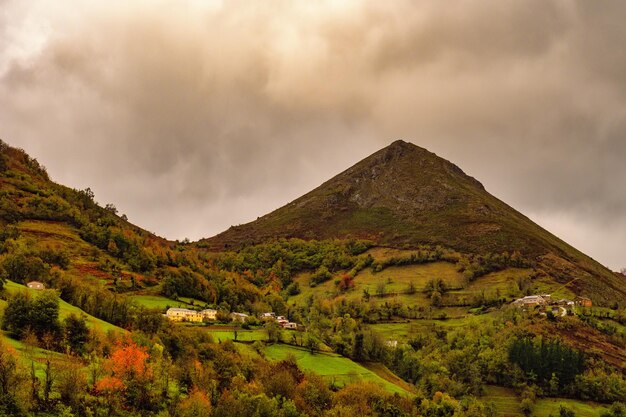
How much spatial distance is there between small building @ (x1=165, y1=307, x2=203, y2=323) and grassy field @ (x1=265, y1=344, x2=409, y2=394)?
30.5m

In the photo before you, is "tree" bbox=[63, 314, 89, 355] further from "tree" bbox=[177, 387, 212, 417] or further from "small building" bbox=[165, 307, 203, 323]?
"small building" bbox=[165, 307, 203, 323]

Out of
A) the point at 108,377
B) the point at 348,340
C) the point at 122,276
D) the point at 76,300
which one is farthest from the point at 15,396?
the point at 122,276

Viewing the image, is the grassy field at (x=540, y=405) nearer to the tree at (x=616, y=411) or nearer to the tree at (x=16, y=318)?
the tree at (x=616, y=411)

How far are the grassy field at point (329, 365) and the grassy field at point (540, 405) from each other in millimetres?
34633

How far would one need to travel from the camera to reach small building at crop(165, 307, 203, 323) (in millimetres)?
151000

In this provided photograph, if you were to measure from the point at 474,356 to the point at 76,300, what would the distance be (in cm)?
12105

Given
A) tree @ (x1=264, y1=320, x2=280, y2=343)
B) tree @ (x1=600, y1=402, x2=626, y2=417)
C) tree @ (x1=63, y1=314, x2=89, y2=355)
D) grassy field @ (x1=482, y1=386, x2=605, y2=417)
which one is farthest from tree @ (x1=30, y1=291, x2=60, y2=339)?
tree @ (x1=600, y1=402, x2=626, y2=417)

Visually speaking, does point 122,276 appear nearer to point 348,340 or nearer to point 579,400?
point 348,340

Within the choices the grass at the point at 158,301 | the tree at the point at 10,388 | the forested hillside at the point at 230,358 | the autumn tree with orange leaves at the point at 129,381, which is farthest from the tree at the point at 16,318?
the grass at the point at 158,301

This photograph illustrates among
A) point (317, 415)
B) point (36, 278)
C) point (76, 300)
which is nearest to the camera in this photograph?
point (317, 415)

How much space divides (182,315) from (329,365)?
46.6 m

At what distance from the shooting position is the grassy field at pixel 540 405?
5600 inches

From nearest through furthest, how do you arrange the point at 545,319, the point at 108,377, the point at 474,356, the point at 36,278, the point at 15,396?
the point at 15,396
the point at 108,377
the point at 36,278
the point at 474,356
the point at 545,319

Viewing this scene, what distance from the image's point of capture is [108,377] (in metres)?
69.5
